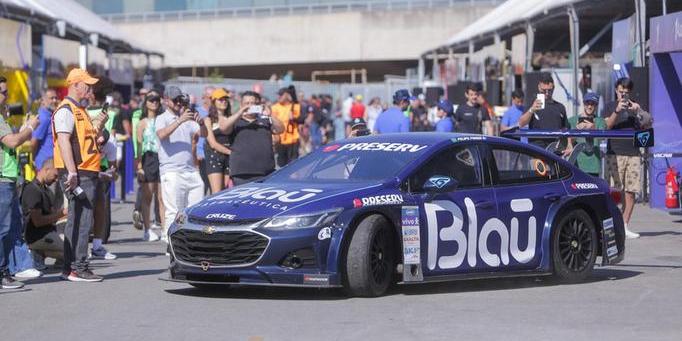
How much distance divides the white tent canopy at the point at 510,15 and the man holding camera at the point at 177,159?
9037 mm

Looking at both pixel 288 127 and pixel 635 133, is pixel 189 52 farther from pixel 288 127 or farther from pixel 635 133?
pixel 635 133

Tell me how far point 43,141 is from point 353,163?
557 cm

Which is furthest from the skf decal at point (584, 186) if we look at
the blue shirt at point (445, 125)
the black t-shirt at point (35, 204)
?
the blue shirt at point (445, 125)

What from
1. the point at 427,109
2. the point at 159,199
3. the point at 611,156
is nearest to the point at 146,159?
the point at 159,199

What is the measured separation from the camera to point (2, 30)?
22469mm

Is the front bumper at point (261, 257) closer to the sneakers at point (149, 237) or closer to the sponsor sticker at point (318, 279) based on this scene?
the sponsor sticker at point (318, 279)

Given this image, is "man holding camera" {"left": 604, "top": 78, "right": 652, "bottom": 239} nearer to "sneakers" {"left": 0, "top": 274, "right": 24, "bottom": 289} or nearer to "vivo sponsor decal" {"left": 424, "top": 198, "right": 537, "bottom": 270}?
"vivo sponsor decal" {"left": 424, "top": 198, "right": 537, "bottom": 270}

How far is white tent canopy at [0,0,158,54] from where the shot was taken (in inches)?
1014

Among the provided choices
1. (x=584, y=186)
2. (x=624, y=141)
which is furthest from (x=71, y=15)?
(x=584, y=186)

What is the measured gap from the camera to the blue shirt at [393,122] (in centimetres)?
2148

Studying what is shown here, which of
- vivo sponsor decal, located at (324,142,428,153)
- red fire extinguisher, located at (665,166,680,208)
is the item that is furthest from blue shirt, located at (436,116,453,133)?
vivo sponsor decal, located at (324,142,428,153)

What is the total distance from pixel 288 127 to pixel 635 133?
1110cm

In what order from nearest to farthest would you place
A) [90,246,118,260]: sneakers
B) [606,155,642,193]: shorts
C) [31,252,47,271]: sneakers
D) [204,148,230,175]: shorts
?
[31,252,47,271]: sneakers → [90,246,118,260]: sneakers → [204,148,230,175]: shorts → [606,155,642,193]: shorts

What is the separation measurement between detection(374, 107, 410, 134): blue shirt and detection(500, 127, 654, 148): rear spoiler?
24.5 feet
